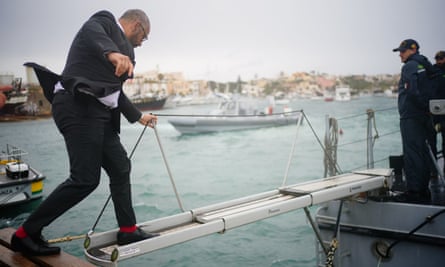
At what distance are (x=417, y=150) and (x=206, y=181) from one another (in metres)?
8.42

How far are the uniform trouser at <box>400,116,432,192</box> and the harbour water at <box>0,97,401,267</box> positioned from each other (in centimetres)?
48

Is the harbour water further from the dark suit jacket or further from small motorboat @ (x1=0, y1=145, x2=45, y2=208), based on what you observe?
the dark suit jacket

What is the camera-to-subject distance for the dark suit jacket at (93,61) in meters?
1.32

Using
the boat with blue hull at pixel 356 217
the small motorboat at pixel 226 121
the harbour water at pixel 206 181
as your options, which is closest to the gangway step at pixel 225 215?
the boat with blue hull at pixel 356 217

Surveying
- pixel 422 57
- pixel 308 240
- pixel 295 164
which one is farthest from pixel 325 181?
pixel 295 164

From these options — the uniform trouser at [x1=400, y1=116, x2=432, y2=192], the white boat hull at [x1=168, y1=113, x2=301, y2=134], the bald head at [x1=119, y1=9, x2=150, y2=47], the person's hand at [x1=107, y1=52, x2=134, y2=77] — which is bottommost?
the white boat hull at [x1=168, y1=113, x2=301, y2=134]

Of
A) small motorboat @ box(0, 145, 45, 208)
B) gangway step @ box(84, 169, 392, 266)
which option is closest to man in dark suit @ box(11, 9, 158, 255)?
gangway step @ box(84, 169, 392, 266)

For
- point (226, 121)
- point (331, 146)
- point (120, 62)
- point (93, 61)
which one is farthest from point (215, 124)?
point (120, 62)

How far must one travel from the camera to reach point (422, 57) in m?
2.61

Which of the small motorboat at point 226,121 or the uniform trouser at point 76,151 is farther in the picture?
the small motorboat at point 226,121

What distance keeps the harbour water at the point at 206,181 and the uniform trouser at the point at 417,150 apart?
0.48 meters

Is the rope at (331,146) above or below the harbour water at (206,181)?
above

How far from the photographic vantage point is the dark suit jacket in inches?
52.1

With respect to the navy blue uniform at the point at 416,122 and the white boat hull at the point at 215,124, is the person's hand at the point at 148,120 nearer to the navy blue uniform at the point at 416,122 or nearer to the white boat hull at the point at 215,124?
the navy blue uniform at the point at 416,122
